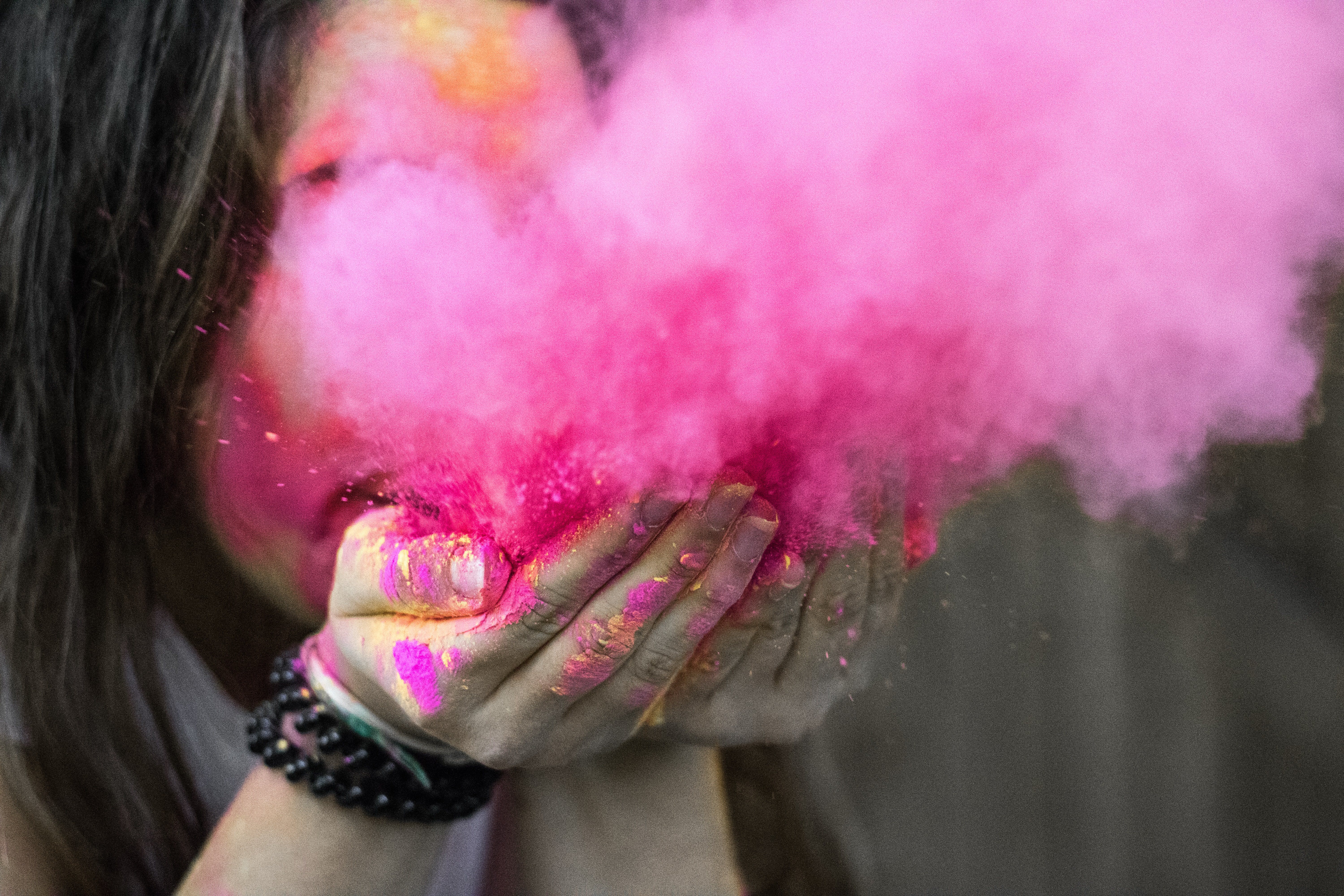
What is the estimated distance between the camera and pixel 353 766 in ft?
1.18

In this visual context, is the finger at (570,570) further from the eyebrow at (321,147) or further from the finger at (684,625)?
the eyebrow at (321,147)

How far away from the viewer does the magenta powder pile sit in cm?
21

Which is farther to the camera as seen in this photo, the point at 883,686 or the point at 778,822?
the point at 778,822

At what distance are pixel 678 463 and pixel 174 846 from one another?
39 centimetres

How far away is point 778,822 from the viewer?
0.53 metres

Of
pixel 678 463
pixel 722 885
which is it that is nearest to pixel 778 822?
pixel 722 885

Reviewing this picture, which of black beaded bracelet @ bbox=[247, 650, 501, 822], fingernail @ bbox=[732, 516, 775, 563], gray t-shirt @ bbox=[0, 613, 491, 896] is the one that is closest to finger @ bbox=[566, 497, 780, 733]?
fingernail @ bbox=[732, 516, 775, 563]

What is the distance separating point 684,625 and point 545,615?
4 centimetres

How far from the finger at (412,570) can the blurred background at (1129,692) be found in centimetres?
14

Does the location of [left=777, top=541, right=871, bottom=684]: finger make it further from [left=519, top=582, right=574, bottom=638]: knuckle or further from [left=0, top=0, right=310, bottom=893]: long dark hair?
[left=0, top=0, right=310, bottom=893]: long dark hair

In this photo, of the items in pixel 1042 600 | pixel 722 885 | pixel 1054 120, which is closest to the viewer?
pixel 1054 120

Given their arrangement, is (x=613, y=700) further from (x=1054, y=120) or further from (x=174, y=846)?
(x=174, y=846)

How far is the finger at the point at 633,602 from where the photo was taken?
233 mm

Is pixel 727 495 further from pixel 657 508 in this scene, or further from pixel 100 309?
pixel 100 309
